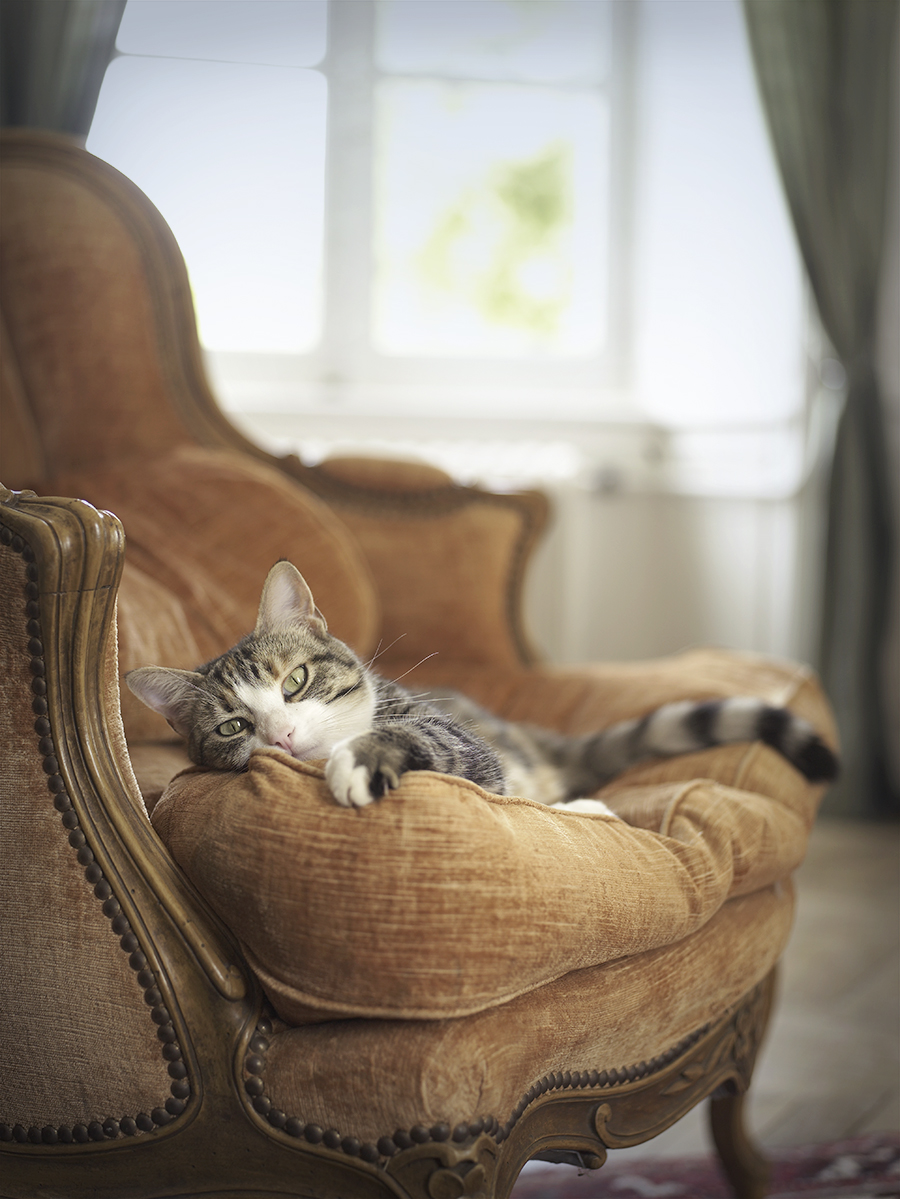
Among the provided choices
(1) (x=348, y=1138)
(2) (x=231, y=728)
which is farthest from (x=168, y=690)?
(1) (x=348, y=1138)

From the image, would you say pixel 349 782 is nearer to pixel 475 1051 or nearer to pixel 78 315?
pixel 475 1051

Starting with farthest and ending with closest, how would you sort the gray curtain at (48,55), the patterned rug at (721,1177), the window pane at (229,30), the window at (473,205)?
the window at (473,205) < the window pane at (229,30) < the gray curtain at (48,55) < the patterned rug at (721,1177)

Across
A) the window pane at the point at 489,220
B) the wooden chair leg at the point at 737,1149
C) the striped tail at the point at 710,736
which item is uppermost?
the window pane at the point at 489,220

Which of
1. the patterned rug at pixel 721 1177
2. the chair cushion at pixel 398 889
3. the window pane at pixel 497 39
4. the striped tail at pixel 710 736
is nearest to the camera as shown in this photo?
the chair cushion at pixel 398 889

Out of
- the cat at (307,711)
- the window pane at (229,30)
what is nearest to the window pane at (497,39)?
the window pane at (229,30)

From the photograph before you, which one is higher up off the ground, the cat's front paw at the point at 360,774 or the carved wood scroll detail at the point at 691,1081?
the cat's front paw at the point at 360,774

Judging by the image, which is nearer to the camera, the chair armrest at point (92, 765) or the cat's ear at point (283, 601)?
the chair armrest at point (92, 765)

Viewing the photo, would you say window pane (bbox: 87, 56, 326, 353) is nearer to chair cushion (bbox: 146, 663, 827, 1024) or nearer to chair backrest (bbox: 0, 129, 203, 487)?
chair backrest (bbox: 0, 129, 203, 487)

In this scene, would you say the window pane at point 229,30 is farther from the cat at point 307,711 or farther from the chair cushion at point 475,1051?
the chair cushion at point 475,1051

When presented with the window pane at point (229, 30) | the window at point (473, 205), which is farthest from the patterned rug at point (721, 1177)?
the window pane at point (229, 30)

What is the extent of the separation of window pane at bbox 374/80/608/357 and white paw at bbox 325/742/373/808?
8.07 ft

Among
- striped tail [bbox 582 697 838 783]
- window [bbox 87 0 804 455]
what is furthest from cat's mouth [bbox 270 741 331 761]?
window [bbox 87 0 804 455]

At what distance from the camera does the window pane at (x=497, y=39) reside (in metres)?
2.89

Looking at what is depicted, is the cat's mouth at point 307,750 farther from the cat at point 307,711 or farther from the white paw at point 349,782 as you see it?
the white paw at point 349,782
